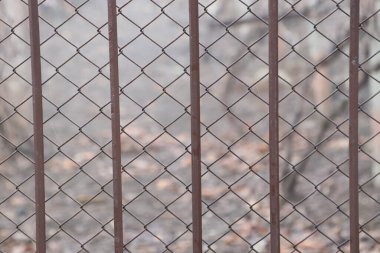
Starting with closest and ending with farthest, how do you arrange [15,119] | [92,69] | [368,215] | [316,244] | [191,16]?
1. [191,16]
2. [316,244]
3. [368,215]
4. [15,119]
5. [92,69]

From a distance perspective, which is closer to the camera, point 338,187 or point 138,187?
point 338,187

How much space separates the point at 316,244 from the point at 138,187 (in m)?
2.16

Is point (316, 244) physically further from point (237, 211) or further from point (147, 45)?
point (147, 45)

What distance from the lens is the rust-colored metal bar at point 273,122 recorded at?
117 inches

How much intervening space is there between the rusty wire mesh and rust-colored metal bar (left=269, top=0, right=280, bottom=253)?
26cm

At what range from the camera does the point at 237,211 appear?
19.6ft

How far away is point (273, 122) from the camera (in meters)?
3.02

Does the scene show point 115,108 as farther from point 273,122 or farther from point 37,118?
point 273,122

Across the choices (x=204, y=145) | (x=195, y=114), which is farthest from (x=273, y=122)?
(x=204, y=145)

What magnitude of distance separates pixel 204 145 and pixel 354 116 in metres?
5.22

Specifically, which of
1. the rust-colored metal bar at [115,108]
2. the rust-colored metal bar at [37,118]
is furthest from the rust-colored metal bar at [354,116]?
the rust-colored metal bar at [37,118]

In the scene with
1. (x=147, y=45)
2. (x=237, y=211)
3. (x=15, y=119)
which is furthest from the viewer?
(x=147, y=45)

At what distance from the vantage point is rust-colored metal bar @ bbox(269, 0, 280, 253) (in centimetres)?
298

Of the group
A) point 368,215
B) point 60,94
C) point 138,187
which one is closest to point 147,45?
point 60,94
